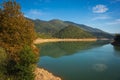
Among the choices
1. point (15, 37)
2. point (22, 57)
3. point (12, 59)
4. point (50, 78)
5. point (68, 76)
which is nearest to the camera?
point (22, 57)

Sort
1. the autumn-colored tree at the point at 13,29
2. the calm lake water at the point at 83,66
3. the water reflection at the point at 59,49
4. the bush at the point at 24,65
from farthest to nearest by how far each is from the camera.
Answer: the water reflection at the point at 59,49 < the calm lake water at the point at 83,66 < the autumn-colored tree at the point at 13,29 < the bush at the point at 24,65

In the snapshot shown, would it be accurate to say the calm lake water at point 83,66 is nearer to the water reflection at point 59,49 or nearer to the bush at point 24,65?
the water reflection at point 59,49

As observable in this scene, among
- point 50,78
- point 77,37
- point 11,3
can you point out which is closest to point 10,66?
point 50,78

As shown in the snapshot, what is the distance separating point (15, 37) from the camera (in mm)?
19703

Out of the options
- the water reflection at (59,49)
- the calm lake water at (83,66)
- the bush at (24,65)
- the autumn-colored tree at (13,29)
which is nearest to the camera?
the bush at (24,65)

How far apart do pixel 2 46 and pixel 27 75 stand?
18.2 feet

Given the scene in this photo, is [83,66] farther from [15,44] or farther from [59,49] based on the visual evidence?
[59,49]

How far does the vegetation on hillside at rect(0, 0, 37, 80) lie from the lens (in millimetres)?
16750

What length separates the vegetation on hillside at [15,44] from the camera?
16.8 meters

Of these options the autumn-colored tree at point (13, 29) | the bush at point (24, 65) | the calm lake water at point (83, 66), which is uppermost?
the autumn-colored tree at point (13, 29)

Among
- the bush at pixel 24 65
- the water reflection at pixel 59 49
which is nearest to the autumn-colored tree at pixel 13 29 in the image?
the bush at pixel 24 65

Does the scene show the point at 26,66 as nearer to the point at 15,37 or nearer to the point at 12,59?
the point at 12,59

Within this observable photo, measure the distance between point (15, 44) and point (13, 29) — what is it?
190 centimetres

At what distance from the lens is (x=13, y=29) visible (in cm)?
2005
